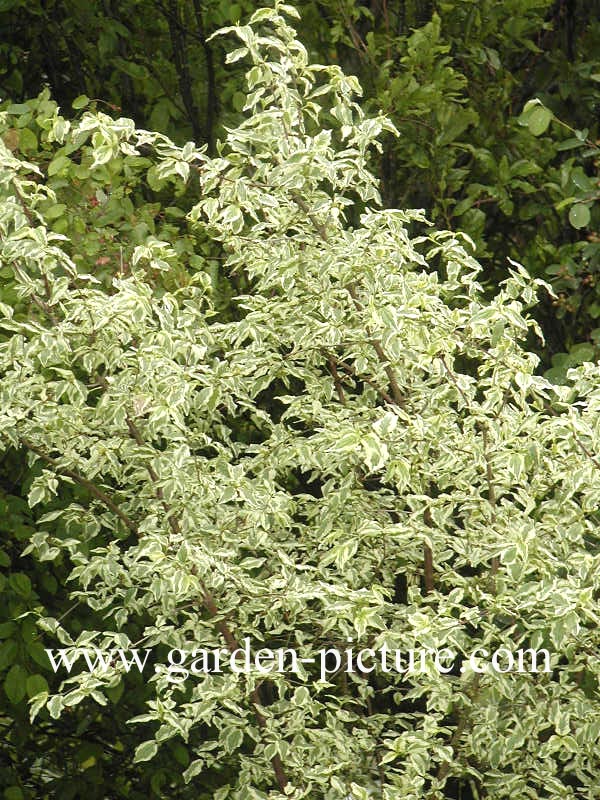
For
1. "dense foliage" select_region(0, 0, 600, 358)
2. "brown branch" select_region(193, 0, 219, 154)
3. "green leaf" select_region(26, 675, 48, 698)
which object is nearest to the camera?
"green leaf" select_region(26, 675, 48, 698)

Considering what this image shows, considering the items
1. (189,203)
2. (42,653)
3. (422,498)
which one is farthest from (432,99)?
(42,653)

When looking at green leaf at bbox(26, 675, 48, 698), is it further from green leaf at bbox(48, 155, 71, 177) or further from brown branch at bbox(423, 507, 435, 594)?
green leaf at bbox(48, 155, 71, 177)

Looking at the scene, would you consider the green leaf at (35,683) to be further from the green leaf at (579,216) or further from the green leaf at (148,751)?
the green leaf at (579,216)

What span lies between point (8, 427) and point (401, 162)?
96.4 inches

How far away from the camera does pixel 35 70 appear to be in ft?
15.5

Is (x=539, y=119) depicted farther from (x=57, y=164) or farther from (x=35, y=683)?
(x=35, y=683)

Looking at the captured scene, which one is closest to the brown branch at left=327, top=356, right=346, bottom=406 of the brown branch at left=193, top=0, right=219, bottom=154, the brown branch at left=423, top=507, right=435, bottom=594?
the brown branch at left=423, top=507, right=435, bottom=594

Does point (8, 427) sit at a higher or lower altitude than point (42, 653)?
higher

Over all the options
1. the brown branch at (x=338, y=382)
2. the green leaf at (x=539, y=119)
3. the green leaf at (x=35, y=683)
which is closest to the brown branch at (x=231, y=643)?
the green leaf at (x=35, y=683)

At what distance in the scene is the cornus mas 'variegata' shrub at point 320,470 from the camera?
8.44 feet

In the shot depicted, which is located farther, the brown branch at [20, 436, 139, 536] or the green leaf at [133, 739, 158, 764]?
the brown branch at [20, 436, 139, 536]

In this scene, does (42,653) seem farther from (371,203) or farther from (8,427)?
(371,203)

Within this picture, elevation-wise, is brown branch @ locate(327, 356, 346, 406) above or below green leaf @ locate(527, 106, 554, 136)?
below

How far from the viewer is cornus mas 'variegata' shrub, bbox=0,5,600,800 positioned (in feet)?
8.44
